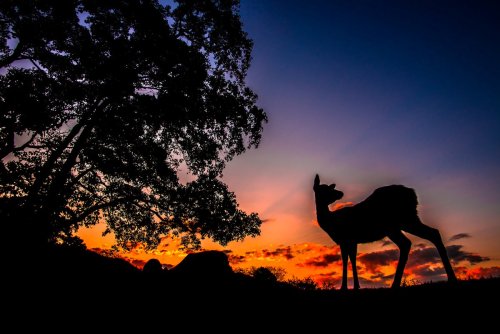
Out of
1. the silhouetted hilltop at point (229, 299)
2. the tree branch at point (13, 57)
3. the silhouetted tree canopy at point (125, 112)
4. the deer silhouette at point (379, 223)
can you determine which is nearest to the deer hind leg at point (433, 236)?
the deer silhouette at point (379, 223)

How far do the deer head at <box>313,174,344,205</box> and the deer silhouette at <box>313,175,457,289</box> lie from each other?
16.0 inches

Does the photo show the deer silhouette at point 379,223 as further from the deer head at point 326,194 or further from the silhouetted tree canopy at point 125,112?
the silhouetted tree canopy at point 125,112

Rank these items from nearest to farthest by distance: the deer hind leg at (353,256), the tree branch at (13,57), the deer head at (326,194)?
1. the deer hind leg at (353,256)
2. the deer head at (326,194)
3. the tree branch at (13,57)

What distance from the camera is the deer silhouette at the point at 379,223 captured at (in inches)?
306

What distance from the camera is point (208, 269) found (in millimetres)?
8266

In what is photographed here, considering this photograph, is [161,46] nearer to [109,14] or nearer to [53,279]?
[109,14]

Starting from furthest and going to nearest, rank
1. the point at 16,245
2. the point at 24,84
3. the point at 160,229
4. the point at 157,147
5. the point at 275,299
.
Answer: the point at 160,229, the point at 157,147, the point at 24,84, the point at 16,245, the point at 275,299

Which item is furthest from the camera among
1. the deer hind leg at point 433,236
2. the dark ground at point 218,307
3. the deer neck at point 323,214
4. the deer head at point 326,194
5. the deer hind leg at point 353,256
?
the deer head at point 326,194

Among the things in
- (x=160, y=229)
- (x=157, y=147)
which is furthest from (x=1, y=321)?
(x=160, y=229)

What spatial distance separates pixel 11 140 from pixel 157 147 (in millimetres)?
6464

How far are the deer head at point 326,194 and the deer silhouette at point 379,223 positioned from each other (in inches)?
16.0

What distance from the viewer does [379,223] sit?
27.2 feet

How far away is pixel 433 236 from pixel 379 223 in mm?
1379

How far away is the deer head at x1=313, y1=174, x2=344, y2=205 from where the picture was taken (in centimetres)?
960
